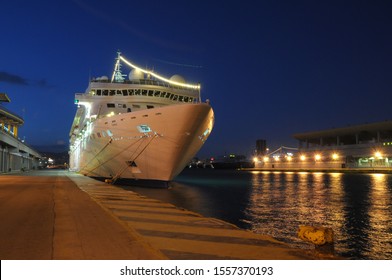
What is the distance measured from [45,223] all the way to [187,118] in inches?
667

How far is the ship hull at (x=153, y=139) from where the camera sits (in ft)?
83.4

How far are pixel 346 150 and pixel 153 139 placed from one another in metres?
88.1

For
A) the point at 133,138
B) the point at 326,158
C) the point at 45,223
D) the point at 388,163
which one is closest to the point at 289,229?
the point at 45,223

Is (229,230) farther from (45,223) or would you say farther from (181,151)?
(181,151)

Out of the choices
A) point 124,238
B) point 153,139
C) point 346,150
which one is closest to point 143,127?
point 153,139

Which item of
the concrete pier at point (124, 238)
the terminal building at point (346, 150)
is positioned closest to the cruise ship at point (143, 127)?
the concrete pier at point (124, 238)

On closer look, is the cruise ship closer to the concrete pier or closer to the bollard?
the concrete pier

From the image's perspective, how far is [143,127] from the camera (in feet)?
87.2

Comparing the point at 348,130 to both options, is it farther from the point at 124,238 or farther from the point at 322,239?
the point at 124,238

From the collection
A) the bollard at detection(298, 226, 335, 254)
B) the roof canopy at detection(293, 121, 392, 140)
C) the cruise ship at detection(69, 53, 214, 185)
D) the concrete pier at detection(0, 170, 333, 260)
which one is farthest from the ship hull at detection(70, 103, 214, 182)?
the roof canopy at detection(293, 121, 392, 140)

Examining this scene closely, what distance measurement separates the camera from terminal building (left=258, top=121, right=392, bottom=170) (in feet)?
303

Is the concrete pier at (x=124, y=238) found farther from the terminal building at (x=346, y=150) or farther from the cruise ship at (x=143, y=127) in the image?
the terminal building at (x=346, y=150)

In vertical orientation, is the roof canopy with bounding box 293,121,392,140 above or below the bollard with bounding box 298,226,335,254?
above

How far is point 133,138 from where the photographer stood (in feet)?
90.0
